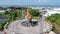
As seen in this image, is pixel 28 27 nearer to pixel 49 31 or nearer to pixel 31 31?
pixel 31 31

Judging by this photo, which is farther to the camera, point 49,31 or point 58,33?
point 58,33

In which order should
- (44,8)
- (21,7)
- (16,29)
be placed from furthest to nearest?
(44,8) → (21,7) → (16,29)

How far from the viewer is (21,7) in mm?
5266

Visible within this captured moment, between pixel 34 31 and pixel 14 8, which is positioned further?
pixel 14 8

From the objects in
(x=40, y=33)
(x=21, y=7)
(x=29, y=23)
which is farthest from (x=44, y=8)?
(x=40, y=33)

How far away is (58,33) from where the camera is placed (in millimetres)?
3078

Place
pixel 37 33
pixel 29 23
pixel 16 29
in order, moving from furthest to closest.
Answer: pixel 29 23, pixel 16 29, pixel 37 33

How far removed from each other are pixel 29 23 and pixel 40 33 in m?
0.47

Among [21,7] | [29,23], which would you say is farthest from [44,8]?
[29,23]

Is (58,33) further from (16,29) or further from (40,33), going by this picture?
(16,29)

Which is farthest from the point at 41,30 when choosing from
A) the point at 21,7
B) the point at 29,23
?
the point at 21,7

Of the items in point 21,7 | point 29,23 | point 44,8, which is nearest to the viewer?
point 29,23

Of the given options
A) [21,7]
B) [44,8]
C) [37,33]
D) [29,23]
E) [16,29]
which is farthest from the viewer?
[44,8]

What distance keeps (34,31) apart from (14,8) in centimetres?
263
